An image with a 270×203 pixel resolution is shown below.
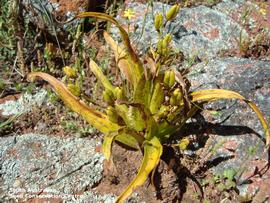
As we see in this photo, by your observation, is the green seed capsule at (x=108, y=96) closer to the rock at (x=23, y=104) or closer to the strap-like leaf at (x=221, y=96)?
the strap-like leaf at (x=221, y=96)

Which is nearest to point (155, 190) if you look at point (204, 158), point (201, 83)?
point (204, 158)

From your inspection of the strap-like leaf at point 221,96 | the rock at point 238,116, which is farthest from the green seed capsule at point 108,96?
the rock at point 238,116

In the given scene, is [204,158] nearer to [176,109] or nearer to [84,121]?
[176,109]

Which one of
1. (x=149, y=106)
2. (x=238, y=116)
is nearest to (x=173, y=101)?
(x=149, y=106)

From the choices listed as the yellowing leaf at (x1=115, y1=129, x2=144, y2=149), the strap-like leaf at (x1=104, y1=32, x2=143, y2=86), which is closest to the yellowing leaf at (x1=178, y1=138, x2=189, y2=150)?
the yellowing leaf at (x1=115, y1=129, x2=144, y2=149)

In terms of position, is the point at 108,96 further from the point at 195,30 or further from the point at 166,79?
the point at 195,30

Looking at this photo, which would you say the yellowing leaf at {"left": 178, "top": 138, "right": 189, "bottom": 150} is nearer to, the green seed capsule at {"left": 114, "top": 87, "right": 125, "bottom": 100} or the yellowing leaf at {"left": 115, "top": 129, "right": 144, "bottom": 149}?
the yellowing leaf at {"left": 115, "top": 129, "right": 144, "bottom": 149}
